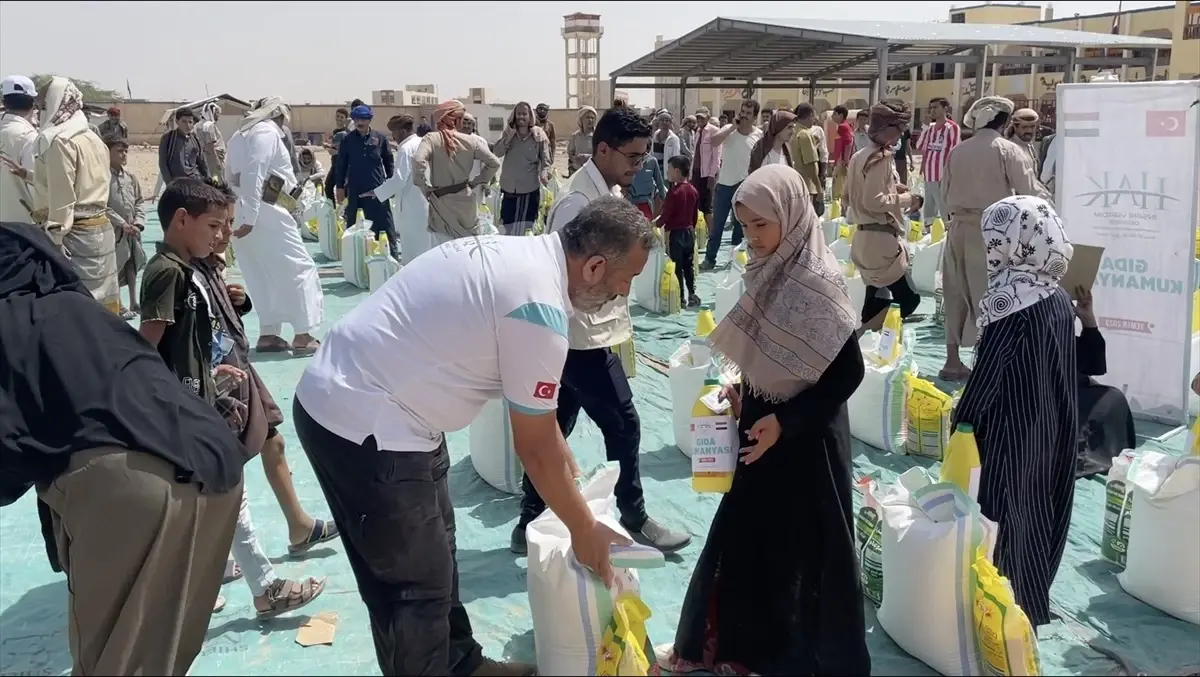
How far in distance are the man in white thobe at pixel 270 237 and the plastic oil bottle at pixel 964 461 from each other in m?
4.67

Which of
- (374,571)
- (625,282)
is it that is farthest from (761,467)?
(374,571)

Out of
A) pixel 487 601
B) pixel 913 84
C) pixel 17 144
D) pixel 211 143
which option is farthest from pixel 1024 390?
pixel 913 84

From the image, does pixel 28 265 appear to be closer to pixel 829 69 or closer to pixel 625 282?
pixel 625 282

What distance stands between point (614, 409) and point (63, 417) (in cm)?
183

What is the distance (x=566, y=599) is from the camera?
238 centimetres

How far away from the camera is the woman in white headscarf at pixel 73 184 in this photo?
4.93 m

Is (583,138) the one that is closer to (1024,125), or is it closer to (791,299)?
(1024,125)

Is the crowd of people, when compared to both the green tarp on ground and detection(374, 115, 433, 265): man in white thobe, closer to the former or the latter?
the green tarp on ground

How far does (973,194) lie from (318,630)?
169 inches

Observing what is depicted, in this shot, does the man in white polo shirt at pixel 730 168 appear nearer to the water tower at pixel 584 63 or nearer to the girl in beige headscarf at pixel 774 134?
the girl in beige headscarf at pixel 774 134

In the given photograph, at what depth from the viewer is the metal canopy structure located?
49.9 feet

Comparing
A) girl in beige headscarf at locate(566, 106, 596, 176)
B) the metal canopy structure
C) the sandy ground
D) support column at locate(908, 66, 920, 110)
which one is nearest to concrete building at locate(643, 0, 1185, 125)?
support column at locate(908, 66, 920, 110)

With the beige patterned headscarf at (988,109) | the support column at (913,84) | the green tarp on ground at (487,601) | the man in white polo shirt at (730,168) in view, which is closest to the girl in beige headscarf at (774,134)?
the man in white polo shirt at (730,168)

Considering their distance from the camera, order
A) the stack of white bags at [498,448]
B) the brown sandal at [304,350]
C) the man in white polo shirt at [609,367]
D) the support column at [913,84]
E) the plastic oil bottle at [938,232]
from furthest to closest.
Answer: the support column at [913,84] < the plastic oil bottle at [938,232] < the brown sandal at [304,350] < the stack of white bags at [498,448] < the man in white polo shirt at [609,367]
